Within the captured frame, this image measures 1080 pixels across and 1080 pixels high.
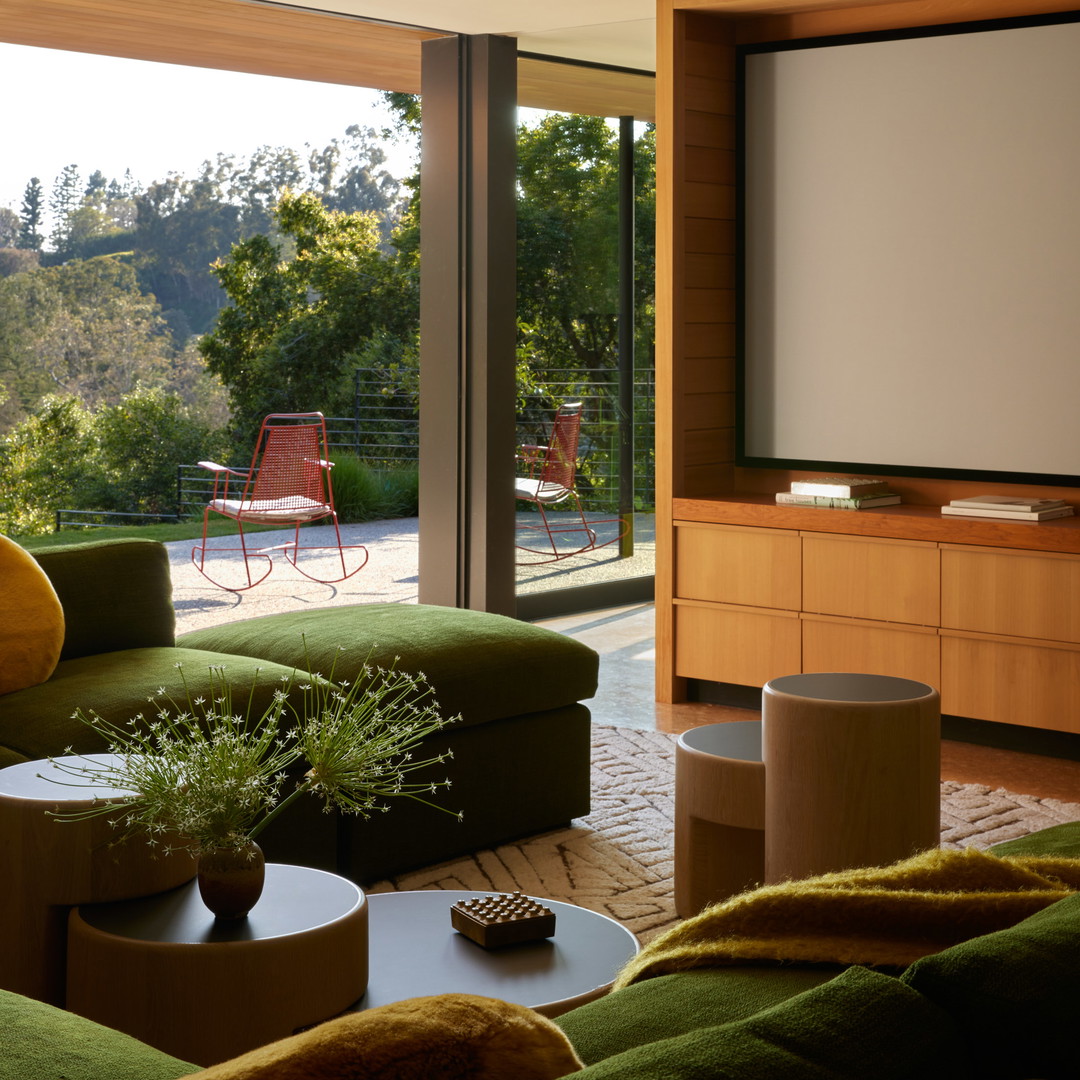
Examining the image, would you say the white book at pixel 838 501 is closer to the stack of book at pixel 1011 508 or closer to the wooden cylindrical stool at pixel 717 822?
the stack of book at pixel 1011 508

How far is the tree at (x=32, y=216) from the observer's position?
4766 mm

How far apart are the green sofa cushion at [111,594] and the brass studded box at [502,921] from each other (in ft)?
5.50

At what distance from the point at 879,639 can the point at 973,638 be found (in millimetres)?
339

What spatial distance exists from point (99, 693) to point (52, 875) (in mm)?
869

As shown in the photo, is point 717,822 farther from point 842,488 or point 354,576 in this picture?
point 354,576

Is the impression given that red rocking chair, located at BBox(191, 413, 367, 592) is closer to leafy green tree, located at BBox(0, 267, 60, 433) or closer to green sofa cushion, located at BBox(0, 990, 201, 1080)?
leafy green tree, located at BBox(0, 267, 60, 433)

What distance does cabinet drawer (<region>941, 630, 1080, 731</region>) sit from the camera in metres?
4.38

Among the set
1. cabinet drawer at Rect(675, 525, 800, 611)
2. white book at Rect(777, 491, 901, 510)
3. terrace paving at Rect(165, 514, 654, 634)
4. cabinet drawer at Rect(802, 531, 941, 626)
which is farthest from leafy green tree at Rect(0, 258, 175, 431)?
cabinet drawer at Rect(802, 531, 941, 626)

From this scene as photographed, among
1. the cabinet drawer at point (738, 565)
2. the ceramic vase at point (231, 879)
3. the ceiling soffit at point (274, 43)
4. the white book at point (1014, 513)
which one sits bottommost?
the ceramic vase at point (231, 879)

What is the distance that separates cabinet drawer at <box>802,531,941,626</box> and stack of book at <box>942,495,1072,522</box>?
157mm

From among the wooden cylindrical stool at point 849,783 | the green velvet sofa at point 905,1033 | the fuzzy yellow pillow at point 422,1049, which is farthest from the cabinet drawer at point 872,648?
the fuzzy yellow pillow at point 422,1049

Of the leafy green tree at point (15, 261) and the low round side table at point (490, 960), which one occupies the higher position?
A: the leafy green tree at point (15, 261)

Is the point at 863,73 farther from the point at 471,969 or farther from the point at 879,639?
the point at 471,969

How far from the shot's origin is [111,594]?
3.60 metres
